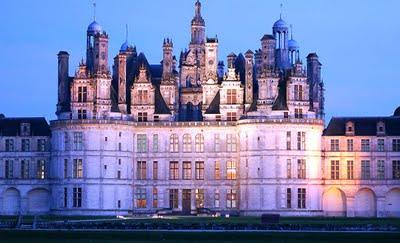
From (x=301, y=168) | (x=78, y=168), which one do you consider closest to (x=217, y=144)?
(x=301, y=168)

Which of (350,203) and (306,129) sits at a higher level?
(306,129)

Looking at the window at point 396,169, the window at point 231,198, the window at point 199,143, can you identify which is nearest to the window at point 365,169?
the window at point 396,169

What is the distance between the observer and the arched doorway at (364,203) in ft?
359

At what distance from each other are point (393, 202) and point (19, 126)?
1416 inches

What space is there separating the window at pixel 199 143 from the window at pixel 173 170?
2375 mm

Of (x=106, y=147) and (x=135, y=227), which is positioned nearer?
(x=135, y=227)

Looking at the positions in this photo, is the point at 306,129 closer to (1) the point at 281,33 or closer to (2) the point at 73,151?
(1) the point at 281,33

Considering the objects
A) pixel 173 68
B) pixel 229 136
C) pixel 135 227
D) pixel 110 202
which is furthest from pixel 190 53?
pixel 135 227

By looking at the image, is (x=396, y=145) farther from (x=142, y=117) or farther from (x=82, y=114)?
(x=82, y=114)

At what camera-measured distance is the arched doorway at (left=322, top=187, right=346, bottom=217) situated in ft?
361

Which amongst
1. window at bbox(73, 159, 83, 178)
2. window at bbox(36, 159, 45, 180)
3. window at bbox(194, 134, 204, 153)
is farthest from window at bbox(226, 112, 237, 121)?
window at bbox(36, 159, 45, 180)

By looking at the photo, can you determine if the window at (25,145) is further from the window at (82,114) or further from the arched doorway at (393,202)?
the arched doorway at (393,202)

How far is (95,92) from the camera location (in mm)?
108625

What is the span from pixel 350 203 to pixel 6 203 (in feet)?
107
